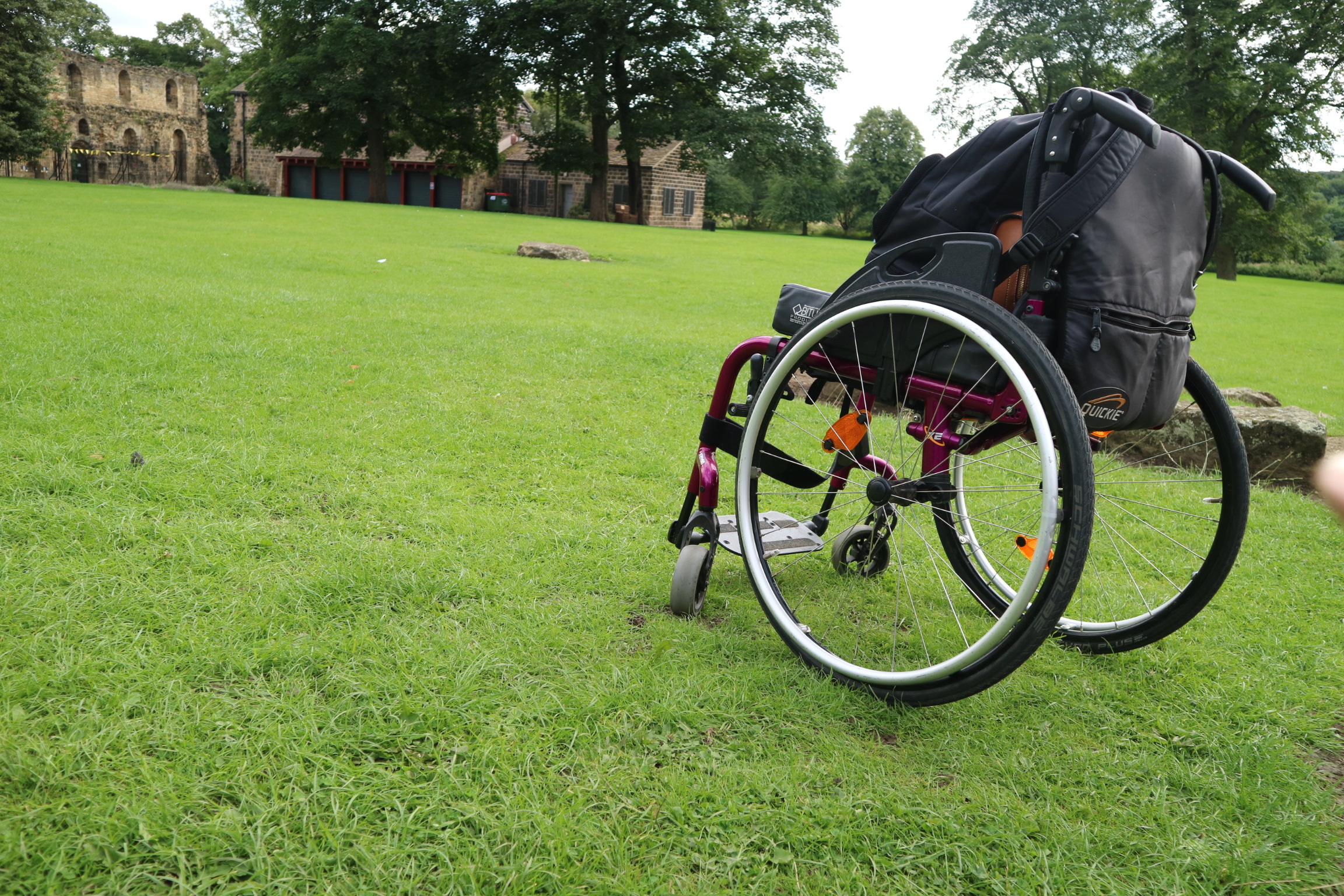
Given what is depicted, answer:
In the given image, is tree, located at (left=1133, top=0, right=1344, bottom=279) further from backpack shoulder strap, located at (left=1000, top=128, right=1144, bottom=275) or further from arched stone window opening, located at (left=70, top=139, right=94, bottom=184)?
arched stone window opening, located at (left=70, top=139, right=94, bottom=184)

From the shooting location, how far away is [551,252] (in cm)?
1755

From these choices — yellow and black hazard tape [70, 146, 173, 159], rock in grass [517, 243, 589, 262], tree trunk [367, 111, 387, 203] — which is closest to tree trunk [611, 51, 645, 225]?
tree trunk [367, 111, 387, 203]

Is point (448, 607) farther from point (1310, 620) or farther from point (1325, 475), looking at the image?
point (1310, 620)

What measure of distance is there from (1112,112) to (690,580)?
1.69 meters

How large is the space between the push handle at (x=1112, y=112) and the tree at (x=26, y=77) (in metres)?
44.6

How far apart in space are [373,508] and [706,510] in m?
1.41

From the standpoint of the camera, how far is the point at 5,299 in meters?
7.06

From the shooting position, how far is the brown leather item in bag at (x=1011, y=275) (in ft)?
8.05

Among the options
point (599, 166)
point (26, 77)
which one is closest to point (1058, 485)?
point (599, 166)

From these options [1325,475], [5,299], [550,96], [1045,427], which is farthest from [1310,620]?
[550,96]

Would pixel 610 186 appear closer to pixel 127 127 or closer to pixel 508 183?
pixel 508 183

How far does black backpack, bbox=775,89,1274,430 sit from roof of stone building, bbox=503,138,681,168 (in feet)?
143

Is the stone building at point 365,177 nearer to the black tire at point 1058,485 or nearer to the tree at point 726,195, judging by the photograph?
the tree at point 726,195

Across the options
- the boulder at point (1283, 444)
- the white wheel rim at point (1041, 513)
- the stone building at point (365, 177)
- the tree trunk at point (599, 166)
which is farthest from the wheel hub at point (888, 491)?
the stone building at point (365, 177)
